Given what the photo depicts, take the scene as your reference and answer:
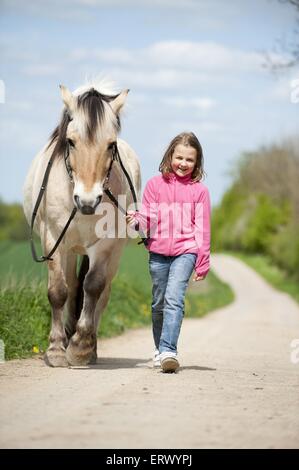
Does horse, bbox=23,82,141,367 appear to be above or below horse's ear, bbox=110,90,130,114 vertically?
below

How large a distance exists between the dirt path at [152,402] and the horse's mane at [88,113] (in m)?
2.10

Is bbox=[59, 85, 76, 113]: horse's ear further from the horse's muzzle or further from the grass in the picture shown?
the grass

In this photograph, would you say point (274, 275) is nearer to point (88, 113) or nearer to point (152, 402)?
point (88, 113)

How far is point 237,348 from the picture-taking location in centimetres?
1297

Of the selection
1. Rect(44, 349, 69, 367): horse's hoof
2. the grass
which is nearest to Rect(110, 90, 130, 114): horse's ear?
Rect(44, 349, 69, 367): horse's hoof

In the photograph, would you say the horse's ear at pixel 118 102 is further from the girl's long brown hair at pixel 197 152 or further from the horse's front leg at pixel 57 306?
the horse's front leg at pixel 57 306

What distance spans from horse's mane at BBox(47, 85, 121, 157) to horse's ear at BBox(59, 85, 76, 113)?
0.05 metres

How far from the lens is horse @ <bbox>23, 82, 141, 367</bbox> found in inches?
335

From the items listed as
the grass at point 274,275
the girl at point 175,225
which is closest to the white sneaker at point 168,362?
the girl at point 175,225

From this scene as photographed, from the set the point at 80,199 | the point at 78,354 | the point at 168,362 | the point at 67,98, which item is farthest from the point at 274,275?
the point at 80,199

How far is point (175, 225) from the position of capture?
28.4ft

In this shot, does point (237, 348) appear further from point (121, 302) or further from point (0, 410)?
point (0, 410)

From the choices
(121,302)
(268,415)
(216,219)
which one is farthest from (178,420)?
(216,219)

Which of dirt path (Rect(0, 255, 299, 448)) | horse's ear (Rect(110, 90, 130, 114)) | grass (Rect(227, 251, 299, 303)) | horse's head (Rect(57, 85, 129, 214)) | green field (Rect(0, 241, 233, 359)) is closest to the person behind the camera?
dirt path (Rect(0, 255, 299, 448))
